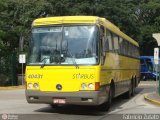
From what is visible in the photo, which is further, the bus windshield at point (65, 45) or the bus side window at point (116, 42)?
the bus side window at point (116, 42)

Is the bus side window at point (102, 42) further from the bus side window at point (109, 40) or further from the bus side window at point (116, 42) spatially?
the bus side window at point (116, 42)

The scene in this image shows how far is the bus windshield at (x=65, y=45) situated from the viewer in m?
15.0

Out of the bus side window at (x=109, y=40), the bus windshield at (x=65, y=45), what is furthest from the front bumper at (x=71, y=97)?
the bus side window at (x=109, y=40)

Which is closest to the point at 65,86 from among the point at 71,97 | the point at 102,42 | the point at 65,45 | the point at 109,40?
A: the point at 71,97

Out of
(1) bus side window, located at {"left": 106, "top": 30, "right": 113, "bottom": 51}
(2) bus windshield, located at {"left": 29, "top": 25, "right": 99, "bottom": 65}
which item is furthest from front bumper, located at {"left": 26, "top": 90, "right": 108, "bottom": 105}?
(1) bus side window, located at {"left": 106, "top": 30, "right": 113, "bottom": 51}

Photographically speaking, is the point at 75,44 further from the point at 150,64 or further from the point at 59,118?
the point at 150,64

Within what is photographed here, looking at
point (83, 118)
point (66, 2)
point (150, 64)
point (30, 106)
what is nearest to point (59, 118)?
point (83, 118)

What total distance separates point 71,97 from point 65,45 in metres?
1.74

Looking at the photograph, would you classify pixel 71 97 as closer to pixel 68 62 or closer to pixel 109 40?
pixel 68 62

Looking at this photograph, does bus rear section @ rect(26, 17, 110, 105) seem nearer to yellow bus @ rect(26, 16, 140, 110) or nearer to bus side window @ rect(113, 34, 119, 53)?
yellow bus @ rect(26, 16, 140, 110)

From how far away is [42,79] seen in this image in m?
15.1

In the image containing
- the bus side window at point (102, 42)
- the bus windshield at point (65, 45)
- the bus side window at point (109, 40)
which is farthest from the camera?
the bus side window at point (109, 40)

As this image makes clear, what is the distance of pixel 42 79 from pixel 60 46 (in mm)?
1228

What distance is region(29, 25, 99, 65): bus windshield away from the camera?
15.0 metres
